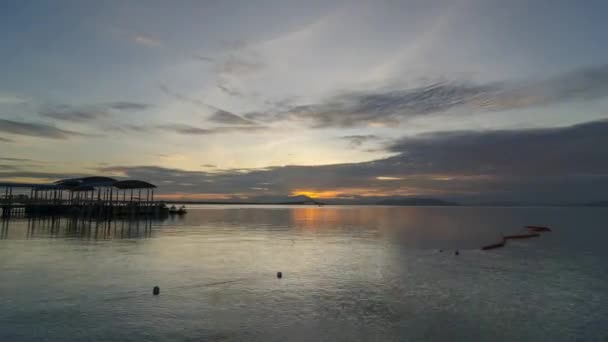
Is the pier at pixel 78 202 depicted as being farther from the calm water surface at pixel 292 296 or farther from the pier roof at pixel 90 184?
the calm water surface at pixel 292 296

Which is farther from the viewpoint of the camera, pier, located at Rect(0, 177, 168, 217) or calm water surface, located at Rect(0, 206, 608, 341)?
pier, located at Rect(0, 177, 168, 217)

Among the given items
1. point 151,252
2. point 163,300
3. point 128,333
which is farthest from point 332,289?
point 151,252

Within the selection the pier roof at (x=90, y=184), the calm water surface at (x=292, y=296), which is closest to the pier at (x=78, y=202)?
the pier roof at (x=90, y=184)

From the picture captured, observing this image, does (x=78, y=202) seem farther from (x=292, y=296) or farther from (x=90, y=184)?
(x=292, y=296)

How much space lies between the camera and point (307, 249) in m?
36.5

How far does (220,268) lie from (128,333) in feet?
39.8

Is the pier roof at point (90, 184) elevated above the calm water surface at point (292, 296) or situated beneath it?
elevated above

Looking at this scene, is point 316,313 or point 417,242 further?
point 417,242

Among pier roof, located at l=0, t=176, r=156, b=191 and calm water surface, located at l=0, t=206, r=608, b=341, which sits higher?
pier roof, located at l=0, t=176, r=156, b=191

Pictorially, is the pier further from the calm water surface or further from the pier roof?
the calm water surface

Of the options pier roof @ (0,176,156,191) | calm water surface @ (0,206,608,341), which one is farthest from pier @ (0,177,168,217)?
calm water surface @ (0,206,608,341)

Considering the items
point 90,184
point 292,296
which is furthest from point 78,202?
point 292,296

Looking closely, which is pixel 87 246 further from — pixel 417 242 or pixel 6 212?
pixel 6 212

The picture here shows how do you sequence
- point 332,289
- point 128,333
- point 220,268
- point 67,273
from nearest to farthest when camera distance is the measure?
point 128,333
point 332,289
point 67,273
point 220,268
